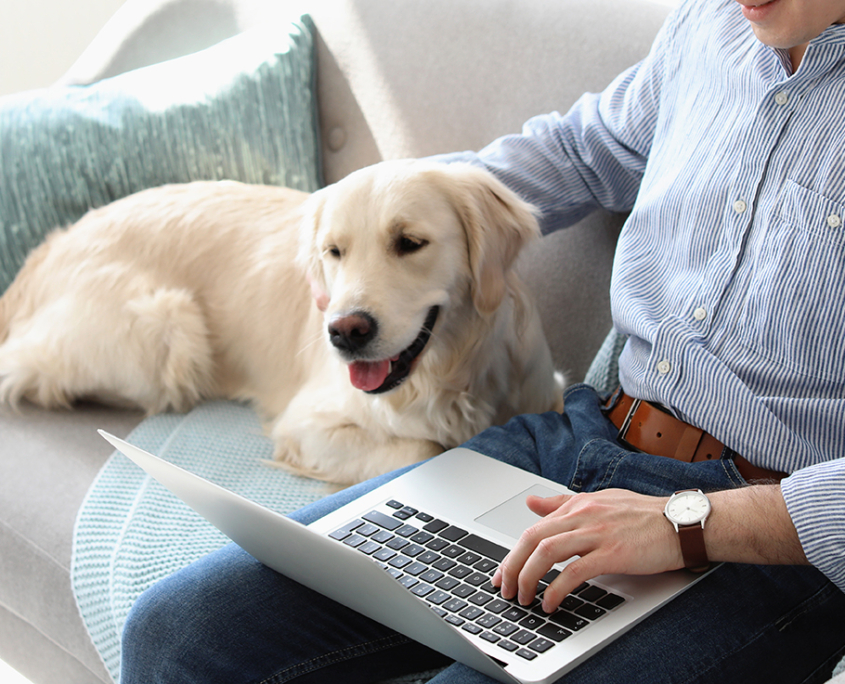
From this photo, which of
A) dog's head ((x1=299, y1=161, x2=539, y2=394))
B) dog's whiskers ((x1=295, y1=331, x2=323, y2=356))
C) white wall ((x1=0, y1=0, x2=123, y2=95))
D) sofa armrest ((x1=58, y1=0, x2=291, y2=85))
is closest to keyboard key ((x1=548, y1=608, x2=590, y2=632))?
dog's head ((x1=299, y1=161, x2=539, y2=394))

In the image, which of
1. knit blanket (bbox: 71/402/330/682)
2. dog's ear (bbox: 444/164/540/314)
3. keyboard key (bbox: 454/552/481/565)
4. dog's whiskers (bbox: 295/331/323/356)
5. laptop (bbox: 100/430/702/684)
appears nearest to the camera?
laptop (bbox: 100/430/702/684)

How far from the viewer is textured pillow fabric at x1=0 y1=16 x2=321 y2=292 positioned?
2.17 m

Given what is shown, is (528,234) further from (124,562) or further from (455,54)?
(124,562)

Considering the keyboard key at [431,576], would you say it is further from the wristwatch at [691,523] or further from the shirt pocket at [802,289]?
the shirt pocket at [802,289]

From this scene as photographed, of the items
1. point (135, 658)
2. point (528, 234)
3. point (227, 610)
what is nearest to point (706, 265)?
point (528, 234)

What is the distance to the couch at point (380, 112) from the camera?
1601 mm

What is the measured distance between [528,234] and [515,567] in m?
0.77

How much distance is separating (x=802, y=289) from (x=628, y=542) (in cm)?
45

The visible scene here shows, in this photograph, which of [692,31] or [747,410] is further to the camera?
[692,31]

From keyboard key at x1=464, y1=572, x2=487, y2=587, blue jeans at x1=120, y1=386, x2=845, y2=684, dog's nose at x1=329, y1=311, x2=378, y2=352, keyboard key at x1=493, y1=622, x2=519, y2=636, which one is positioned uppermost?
dog's nose at x1=329, y1=311, x2=378, y2=352

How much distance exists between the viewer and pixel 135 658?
105 centimetres

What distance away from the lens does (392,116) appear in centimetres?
218

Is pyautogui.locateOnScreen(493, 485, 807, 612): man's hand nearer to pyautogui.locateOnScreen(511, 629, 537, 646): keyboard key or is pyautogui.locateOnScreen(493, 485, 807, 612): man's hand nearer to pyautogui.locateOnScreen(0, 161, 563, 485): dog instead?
pyautogui.locateOnScreen(511, 629, 537, 646): keyboard key

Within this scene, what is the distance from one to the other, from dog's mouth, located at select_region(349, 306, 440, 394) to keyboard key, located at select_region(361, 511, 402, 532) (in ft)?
1.16
